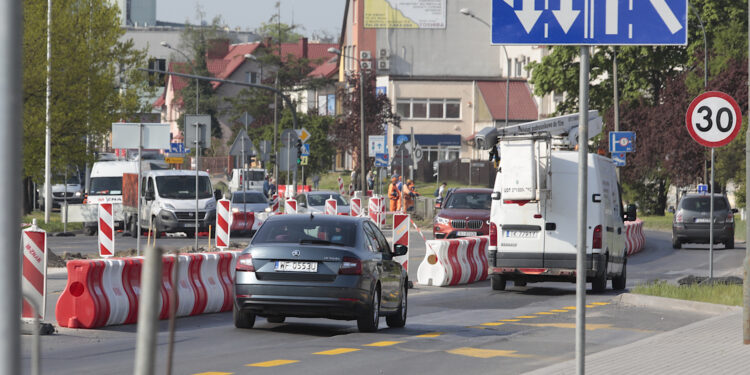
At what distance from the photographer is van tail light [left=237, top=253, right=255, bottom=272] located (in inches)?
552

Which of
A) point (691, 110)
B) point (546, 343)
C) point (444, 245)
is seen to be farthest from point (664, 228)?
point (546, 343)

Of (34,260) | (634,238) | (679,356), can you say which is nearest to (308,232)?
(34,260)

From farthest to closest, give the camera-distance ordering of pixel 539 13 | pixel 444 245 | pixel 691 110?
pixel 444 245, pixel 691 110, pixel 539 13

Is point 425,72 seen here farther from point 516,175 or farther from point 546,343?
point 546,343

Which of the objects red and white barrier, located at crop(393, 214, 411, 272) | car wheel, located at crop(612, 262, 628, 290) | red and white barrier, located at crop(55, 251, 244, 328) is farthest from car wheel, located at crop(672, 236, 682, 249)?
red and white barrier, located at crop(55, 251, 244, 328)

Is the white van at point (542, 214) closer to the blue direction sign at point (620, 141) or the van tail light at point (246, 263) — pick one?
the van tail light at point (246, 263)

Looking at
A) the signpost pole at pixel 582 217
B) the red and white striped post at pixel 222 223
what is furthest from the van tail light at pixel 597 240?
the signpost pole at pixel 582 217

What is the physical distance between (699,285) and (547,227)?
267cm

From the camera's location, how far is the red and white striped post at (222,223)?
1105 inches

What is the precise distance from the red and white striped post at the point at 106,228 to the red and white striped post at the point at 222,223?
17.1 feet

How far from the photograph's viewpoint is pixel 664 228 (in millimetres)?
50375

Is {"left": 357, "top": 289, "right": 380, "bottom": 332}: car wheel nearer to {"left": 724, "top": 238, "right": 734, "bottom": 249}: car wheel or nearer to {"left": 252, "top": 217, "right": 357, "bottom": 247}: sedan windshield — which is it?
{"left": 252, "top": 217, "right": 357, "bottom": 247}: sedan windshield

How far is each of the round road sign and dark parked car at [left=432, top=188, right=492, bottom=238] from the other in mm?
15308

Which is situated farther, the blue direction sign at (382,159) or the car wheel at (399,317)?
the blue direction sign at (382,159)
